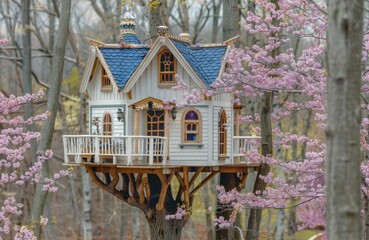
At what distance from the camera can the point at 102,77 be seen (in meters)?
11.4

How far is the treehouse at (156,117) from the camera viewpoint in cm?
1063

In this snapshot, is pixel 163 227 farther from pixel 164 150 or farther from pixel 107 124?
pixel 107 124

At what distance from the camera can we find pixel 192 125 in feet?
36.0

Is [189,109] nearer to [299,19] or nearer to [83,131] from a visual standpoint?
[299,19]

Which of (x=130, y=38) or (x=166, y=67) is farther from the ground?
(x=130, y=38)

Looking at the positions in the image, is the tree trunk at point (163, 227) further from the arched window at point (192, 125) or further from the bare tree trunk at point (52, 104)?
the bare tree trunk at point (52, 104)

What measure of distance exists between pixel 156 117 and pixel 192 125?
1.80ft

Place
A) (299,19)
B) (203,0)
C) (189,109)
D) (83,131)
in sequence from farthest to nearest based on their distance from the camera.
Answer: (203,0) → (83,131) → (189,109) → (299,19)

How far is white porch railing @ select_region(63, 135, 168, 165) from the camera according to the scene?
10422mm

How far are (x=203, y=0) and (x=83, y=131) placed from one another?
5.49 meters

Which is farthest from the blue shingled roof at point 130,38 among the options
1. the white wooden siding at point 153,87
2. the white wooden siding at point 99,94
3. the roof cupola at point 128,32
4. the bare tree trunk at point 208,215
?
the bare tree trunk at point 208,215

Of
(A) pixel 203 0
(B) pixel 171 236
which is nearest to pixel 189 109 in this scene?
(B) pixel 171 236

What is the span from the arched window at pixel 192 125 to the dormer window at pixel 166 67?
0.56 meters

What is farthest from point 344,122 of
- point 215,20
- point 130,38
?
point 215,20
